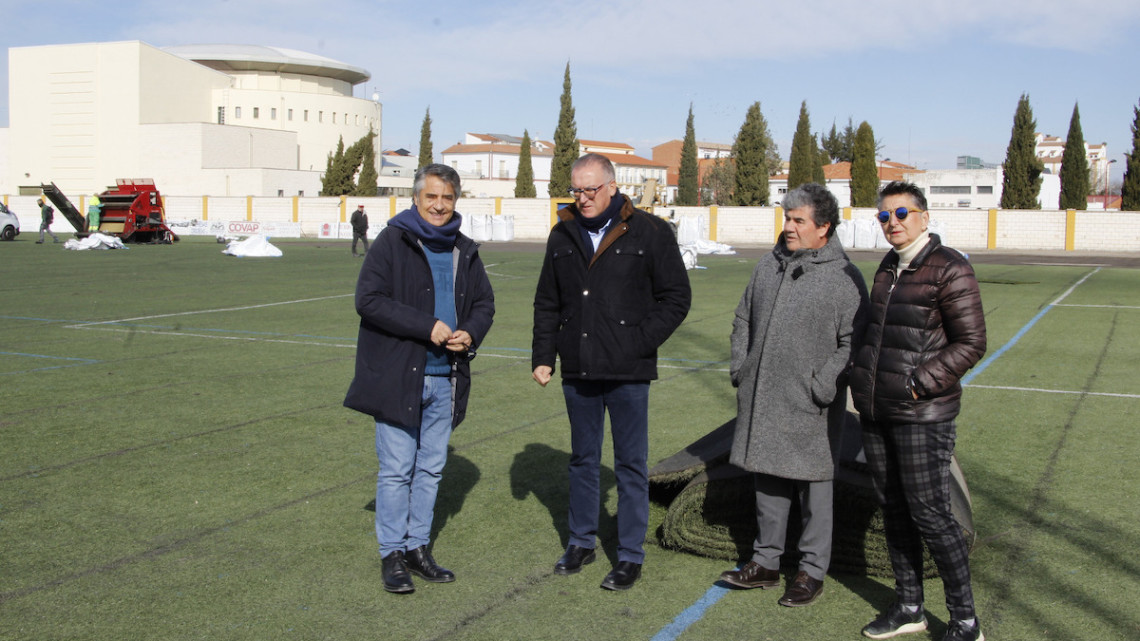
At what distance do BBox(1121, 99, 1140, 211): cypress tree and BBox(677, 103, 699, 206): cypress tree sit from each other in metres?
37.6

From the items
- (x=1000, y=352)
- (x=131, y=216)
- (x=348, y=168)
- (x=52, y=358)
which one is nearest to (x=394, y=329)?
(x=52, y=358)

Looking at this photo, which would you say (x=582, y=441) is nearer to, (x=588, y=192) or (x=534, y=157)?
(x=588, y=192)

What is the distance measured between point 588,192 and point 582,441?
111 centimetres

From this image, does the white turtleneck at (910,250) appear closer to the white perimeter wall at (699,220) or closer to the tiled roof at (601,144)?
the white perimeter wall at (699,220)

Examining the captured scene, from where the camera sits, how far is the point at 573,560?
4617 mm

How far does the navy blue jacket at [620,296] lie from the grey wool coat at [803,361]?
1.44 feet

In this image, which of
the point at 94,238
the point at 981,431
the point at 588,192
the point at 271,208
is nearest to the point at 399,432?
the point at 588,192

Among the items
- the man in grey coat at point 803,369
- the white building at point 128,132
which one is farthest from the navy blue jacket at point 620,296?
the white building at point 128,132

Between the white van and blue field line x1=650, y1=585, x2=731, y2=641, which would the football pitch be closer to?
blue field line x1=650, y1=585, x2=731, y2=641

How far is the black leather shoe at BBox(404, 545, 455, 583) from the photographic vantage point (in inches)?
176

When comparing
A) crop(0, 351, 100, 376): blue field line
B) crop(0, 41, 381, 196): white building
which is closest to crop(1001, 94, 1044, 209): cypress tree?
crop(0, 41, 381, 196): white building

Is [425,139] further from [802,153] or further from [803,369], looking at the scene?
[803,369]

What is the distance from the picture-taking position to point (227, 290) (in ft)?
61.5

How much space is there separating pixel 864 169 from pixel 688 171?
91.7 ft
